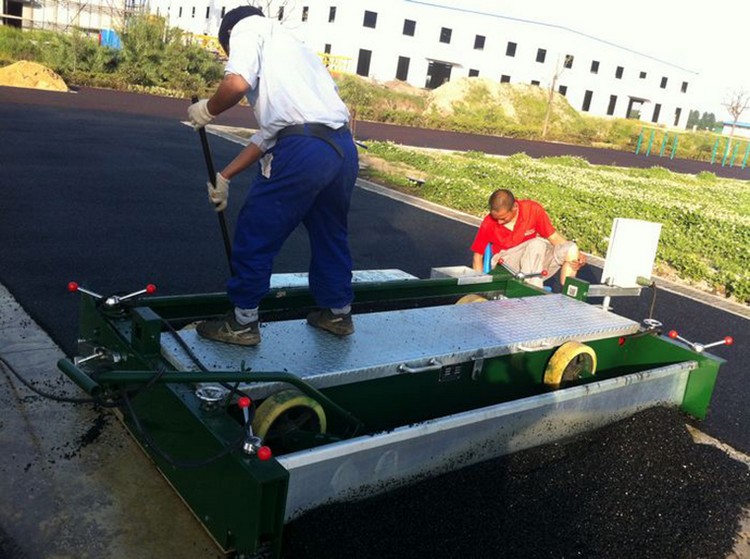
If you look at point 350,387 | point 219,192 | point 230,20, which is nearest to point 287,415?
point 350,387

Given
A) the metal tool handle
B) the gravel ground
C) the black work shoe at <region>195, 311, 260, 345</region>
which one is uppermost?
the black work shoe at <region>195, 311, 260, 345</region>

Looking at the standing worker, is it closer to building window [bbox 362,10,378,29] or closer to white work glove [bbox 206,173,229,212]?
white work glove [bbox 206,173,229,212]

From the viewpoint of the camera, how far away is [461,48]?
5475 centimetres

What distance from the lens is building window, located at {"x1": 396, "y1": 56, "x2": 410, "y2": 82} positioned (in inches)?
2089

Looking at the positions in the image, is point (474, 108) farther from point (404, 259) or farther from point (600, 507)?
point (600, 507)

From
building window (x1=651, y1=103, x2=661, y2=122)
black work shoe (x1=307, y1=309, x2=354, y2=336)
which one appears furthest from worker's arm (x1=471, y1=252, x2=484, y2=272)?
building window (x1=651, y1=103, x2=661, y2=122)

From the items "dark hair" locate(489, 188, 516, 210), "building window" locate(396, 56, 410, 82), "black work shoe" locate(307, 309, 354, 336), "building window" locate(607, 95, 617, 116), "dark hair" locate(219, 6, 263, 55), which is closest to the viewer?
"dark hair" locate(219, 6, 263, 55)

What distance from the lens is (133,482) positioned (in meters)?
3.19

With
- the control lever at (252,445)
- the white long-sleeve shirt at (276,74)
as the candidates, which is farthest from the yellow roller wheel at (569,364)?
the control lever at (252,445)

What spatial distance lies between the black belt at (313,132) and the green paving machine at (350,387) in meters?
0.96

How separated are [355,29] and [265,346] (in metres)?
50.3

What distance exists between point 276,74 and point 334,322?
1.24m

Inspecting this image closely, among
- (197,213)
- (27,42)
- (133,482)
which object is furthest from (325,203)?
(27,42)

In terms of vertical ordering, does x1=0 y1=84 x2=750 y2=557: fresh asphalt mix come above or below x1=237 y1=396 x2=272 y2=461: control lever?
below
